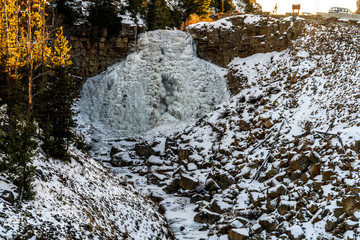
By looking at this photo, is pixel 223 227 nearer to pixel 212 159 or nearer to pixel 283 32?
pixel 212 159

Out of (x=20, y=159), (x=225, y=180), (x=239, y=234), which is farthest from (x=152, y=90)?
(x=20, y=159)

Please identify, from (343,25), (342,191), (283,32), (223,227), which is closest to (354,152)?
(342,191)

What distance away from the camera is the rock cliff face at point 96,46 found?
32531mm

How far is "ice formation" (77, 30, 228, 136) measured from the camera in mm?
29031

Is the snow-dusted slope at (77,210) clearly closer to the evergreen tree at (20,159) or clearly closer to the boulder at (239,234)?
the evergreen tree at (20,159)

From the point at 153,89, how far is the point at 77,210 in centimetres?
1969

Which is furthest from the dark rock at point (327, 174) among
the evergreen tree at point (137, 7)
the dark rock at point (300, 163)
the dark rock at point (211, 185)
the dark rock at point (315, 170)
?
the evergreen tree at point (137, 7)

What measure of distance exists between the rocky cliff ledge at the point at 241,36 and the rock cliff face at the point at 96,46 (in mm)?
6002

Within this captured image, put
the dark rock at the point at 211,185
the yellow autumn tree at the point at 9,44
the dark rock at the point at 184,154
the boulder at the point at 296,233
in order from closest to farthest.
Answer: the boulder at the point at 296,233 → the yellow autumn tree at the point at 9,44 → the dark rock at the point at 211,185 → the dark rock at the point at 184,154

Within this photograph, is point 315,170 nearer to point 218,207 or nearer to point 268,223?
point 268,223

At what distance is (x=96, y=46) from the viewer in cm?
3322

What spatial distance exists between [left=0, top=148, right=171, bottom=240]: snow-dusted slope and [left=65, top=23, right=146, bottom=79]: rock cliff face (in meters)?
17.3

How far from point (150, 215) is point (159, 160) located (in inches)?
312

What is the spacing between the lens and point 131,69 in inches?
1241
